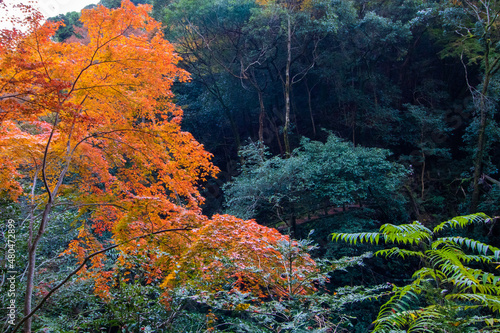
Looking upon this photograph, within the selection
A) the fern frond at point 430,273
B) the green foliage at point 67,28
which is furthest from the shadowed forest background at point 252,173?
the green foliage at point 67,28

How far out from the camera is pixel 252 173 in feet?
32.6

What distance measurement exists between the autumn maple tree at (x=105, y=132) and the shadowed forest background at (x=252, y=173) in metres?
Result: 0.03

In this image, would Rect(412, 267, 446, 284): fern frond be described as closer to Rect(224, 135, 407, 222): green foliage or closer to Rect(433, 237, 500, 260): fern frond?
Rect(433, 237, 500, 260): fern frond

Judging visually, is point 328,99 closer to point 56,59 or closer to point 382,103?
point 382,103

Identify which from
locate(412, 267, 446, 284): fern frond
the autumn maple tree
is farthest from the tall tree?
locate(412, 267, 446, 284): fern frond

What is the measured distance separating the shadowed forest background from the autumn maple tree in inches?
1.3

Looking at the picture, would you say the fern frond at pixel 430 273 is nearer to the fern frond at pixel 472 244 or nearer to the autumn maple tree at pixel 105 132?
the fern frond at pixel 472 244

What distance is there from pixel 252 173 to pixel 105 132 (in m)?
5.75

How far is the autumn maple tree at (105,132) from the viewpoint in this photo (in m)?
3.72

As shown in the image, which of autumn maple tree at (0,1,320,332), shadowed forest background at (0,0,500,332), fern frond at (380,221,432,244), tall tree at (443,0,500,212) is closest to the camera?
fern frond at (380,221,432,244)

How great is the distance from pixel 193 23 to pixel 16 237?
10718mm

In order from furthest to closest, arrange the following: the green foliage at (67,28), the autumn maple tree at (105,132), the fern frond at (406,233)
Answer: the green foliage at (67,28) → the autumn maple tree at (105,132) → the fern frond at (406,233)

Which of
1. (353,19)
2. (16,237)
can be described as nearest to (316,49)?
(353,19)

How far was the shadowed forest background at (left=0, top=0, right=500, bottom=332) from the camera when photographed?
333 centimetres
